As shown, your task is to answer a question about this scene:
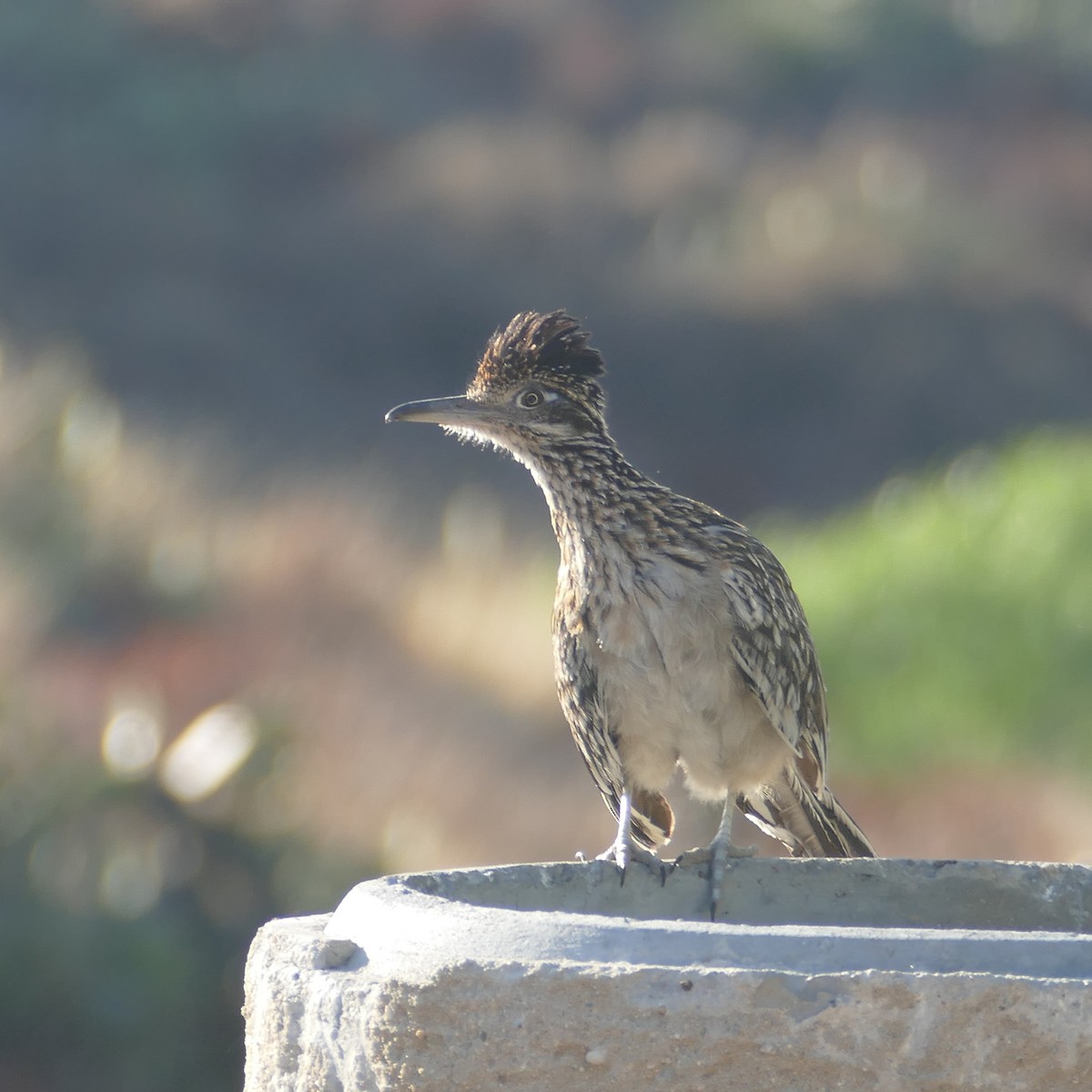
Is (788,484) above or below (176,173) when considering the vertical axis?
below

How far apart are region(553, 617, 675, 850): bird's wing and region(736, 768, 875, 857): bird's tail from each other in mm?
218

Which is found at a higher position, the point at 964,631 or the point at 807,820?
the point at 964,631

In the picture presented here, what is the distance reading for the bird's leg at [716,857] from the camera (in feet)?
12.0

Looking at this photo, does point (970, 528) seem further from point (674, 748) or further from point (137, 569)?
point (674, 748)

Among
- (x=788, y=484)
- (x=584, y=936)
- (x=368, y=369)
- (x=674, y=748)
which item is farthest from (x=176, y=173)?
(x=584, y=936)

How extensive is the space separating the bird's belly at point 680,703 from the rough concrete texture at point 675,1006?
172 centimetres

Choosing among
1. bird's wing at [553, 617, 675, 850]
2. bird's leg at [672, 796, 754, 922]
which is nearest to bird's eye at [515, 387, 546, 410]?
bird's wing at [553, 617, 675, 850]

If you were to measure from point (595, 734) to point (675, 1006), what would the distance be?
221cm

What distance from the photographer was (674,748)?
468cm

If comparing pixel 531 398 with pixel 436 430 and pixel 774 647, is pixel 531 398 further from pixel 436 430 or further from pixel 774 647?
pixel 436 430

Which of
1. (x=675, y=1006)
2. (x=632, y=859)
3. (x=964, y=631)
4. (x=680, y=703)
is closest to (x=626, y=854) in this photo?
(x=632, y=859)

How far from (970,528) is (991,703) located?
6.42 feet

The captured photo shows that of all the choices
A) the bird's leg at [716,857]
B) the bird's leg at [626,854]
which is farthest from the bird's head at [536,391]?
the bird's leg at [716,857]

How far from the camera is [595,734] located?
4727 mm
